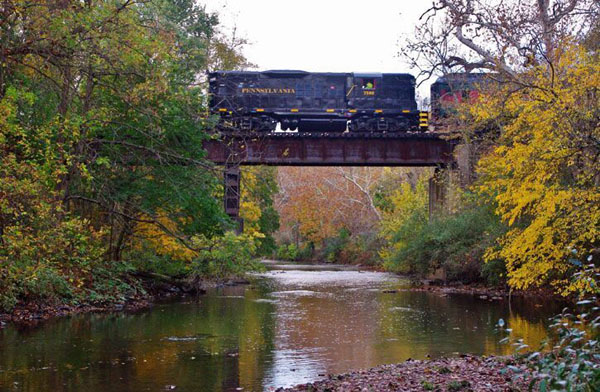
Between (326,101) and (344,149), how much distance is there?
7309mm

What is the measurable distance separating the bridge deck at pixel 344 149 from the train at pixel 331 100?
475 cm

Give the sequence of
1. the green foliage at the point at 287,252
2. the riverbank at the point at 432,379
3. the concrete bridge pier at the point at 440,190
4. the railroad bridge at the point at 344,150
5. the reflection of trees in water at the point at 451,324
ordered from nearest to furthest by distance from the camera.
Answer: the riverbank at the point at 432,379 < the reflection of trees in water at the point at 451,324 < the railroad bridge at the point at 344,150 < the concrete bridge pier at the point at 440,190 < the green foliage at the point at 287,252

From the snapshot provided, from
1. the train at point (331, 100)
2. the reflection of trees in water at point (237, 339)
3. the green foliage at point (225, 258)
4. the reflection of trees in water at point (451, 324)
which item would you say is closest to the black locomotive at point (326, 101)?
the train at point (331, 100)

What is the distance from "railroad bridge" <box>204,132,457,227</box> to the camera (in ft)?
122

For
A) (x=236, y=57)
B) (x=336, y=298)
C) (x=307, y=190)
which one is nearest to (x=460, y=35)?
(x=336, y=298)

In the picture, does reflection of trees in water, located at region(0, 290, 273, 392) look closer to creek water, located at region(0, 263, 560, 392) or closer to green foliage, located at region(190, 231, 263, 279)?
creek water, located at region(0, 263, 560, 392)

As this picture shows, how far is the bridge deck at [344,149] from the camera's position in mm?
37188

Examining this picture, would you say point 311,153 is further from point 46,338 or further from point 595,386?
point 595,386

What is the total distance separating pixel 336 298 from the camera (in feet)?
94.0

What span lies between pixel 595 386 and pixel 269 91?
3877 centimetres

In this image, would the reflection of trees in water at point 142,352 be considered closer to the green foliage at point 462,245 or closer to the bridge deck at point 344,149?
the green foliage at point 462,245

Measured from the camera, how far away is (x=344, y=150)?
37.7 metres

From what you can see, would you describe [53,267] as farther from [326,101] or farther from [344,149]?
[326,101]

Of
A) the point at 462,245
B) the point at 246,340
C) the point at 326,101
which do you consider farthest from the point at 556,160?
the point at 326,101
